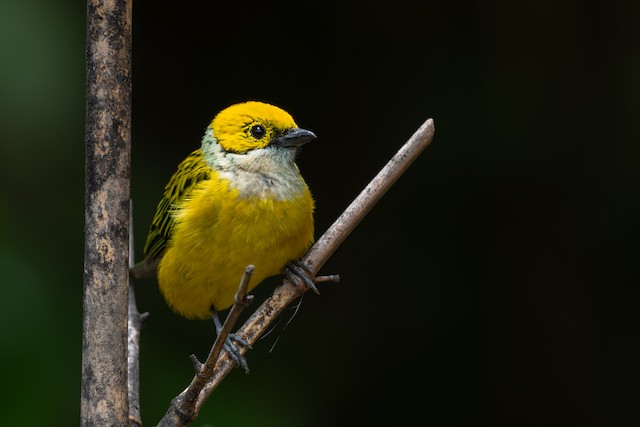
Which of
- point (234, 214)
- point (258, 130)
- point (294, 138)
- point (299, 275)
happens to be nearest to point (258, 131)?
point (258, 130)

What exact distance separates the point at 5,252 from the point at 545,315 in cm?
237

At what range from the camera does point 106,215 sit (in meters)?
2.20

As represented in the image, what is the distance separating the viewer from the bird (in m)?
2.91

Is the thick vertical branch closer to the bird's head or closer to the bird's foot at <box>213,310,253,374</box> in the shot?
the bird's foot at <box>213,310,253,374</box>

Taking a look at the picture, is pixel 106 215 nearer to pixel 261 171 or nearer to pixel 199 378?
pixel 199 378

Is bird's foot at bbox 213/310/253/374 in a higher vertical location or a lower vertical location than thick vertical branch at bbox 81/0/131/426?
lower

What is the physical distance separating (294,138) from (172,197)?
49 centimetres

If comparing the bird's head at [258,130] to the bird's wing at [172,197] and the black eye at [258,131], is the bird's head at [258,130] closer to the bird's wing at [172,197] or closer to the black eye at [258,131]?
the black eye at [258,131]

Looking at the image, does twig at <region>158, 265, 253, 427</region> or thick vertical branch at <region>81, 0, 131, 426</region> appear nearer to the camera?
twig at <region>158, 265, 253, 427</region>

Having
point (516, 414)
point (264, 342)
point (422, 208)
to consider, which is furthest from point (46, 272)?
point (516, 414)

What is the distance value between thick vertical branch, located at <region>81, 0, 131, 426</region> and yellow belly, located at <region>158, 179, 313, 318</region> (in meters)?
0.70

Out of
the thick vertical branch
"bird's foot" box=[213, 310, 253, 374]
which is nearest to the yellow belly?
"bird's foot" box=[213, 310, 253, 374]

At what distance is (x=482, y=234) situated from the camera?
4.37 metres

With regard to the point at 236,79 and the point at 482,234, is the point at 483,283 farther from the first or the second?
the point at 236,79
